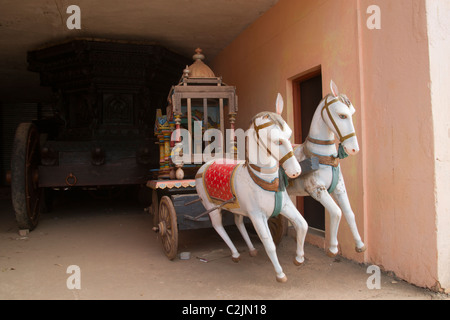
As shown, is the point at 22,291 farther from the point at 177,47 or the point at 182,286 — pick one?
the point at 177,47

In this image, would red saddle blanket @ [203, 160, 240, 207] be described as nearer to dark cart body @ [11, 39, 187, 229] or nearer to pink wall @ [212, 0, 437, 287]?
pink wall @ [212, 0, 437, 287]

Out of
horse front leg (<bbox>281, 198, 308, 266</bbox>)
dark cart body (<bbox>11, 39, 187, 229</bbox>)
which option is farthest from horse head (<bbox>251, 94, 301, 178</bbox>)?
dark cart body (<bbox>11, 39, 187, 229</bbox>)

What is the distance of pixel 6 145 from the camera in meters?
13.1

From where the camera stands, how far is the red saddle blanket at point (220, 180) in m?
2.88

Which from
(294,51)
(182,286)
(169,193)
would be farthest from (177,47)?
Answer: (182,286)

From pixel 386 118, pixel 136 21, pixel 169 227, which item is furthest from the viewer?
pixel 136 21

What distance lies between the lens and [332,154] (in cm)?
274

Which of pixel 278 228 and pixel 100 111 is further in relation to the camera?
pixel 100 111

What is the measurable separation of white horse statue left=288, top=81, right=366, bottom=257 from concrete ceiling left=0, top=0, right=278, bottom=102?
323 centimetres

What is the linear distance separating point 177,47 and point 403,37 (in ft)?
16.9

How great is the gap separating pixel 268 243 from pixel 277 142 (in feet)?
2.58

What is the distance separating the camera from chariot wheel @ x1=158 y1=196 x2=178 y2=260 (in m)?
3.62

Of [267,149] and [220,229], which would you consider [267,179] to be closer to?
[267,149]

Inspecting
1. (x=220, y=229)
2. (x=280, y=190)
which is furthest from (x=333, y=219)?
(x=220, y=229)
